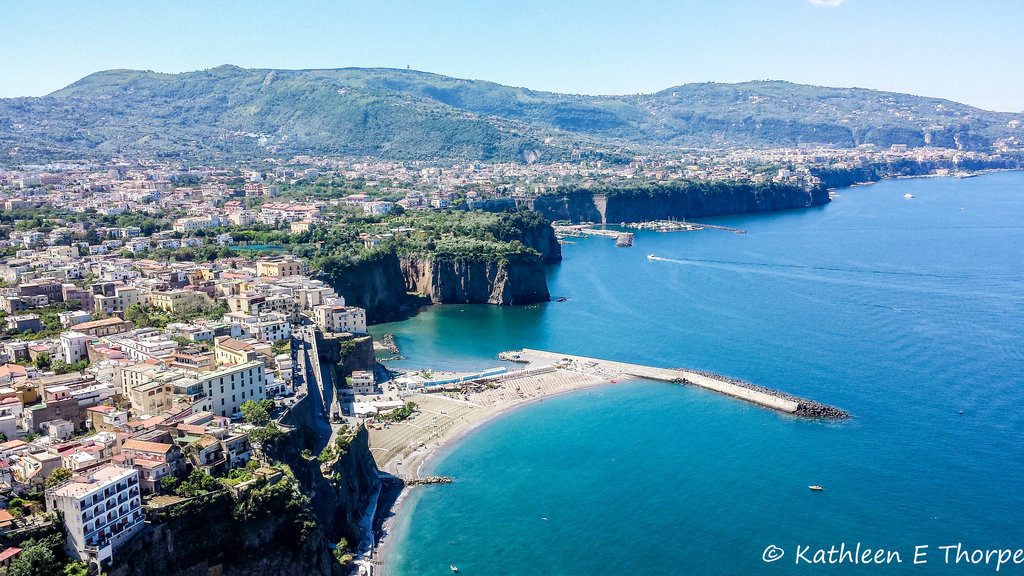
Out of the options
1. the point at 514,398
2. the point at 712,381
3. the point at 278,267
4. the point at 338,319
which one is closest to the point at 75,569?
the point at 514,398

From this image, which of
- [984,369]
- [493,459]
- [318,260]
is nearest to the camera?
[493,459]

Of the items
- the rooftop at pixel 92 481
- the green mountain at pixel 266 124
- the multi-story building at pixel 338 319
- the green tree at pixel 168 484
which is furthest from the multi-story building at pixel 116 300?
the green mountain at pixel 266 124

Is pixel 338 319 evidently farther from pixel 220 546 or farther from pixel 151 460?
pixel 220 546

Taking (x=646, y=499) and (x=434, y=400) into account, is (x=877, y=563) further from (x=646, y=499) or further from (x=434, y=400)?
(x=434, y=400)

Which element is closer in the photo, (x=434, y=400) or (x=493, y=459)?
(x=493, y=459)

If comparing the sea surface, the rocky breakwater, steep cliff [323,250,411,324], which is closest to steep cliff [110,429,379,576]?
the sea surface

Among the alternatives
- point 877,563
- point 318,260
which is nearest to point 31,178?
point 318,260
